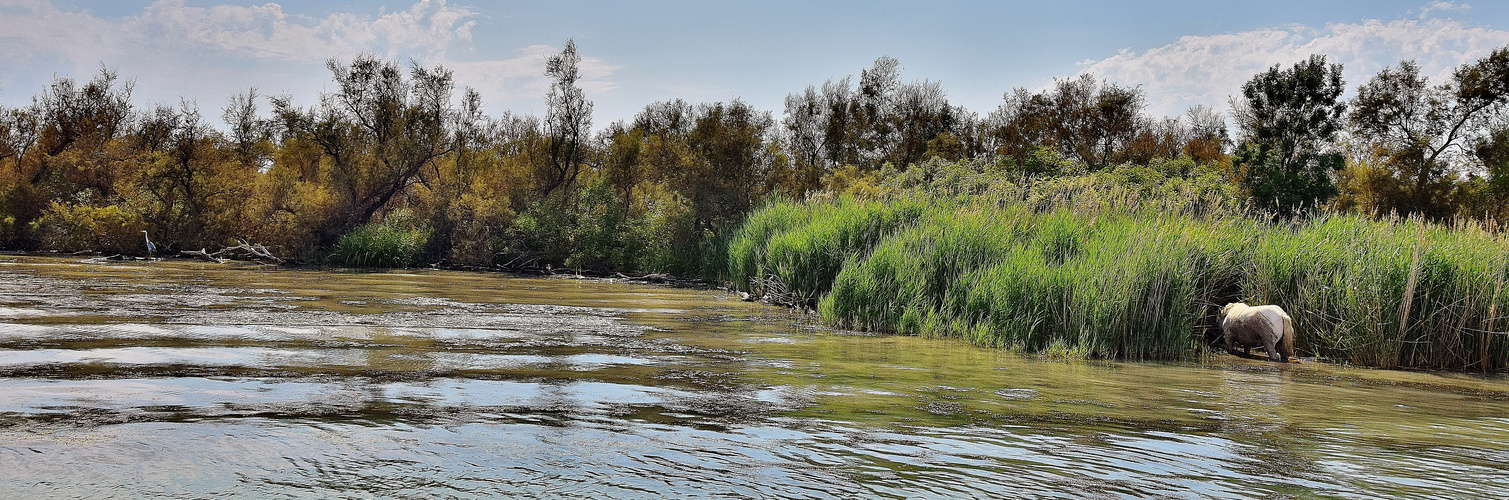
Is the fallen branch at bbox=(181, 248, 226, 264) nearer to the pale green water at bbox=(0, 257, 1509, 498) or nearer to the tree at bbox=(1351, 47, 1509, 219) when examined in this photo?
the pale green water at bbox=(0, 257, 1509, 498)

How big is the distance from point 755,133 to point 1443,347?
2175 centimetres

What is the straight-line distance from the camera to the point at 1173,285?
11.0m

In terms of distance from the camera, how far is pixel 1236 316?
10938 mm

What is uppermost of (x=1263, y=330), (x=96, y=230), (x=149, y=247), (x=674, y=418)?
(x=96, y=230)

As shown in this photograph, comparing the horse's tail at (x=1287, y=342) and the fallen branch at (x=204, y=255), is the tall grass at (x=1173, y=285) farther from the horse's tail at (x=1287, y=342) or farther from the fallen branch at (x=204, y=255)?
the fallen branch at (x=204, y=255)

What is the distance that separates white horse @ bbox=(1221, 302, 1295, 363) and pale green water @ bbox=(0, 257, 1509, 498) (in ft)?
0.80

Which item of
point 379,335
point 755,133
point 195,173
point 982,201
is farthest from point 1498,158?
point 195,173

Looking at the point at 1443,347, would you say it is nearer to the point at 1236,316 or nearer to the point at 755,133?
the point at 1236,316

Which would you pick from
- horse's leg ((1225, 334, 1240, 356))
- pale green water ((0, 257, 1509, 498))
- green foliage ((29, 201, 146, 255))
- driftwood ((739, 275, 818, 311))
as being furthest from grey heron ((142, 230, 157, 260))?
horse's leg ((1225, 334, 1240, 356))

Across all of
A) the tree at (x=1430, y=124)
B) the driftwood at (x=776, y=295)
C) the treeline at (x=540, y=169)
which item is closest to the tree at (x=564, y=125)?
the treeline at (x=540, y=169)

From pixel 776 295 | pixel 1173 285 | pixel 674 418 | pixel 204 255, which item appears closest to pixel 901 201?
pixel 776 295

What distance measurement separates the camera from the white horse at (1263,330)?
10.5m

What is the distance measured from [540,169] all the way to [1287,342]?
24706 millimetres

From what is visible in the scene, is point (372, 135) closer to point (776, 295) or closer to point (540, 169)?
point (540, 169)
